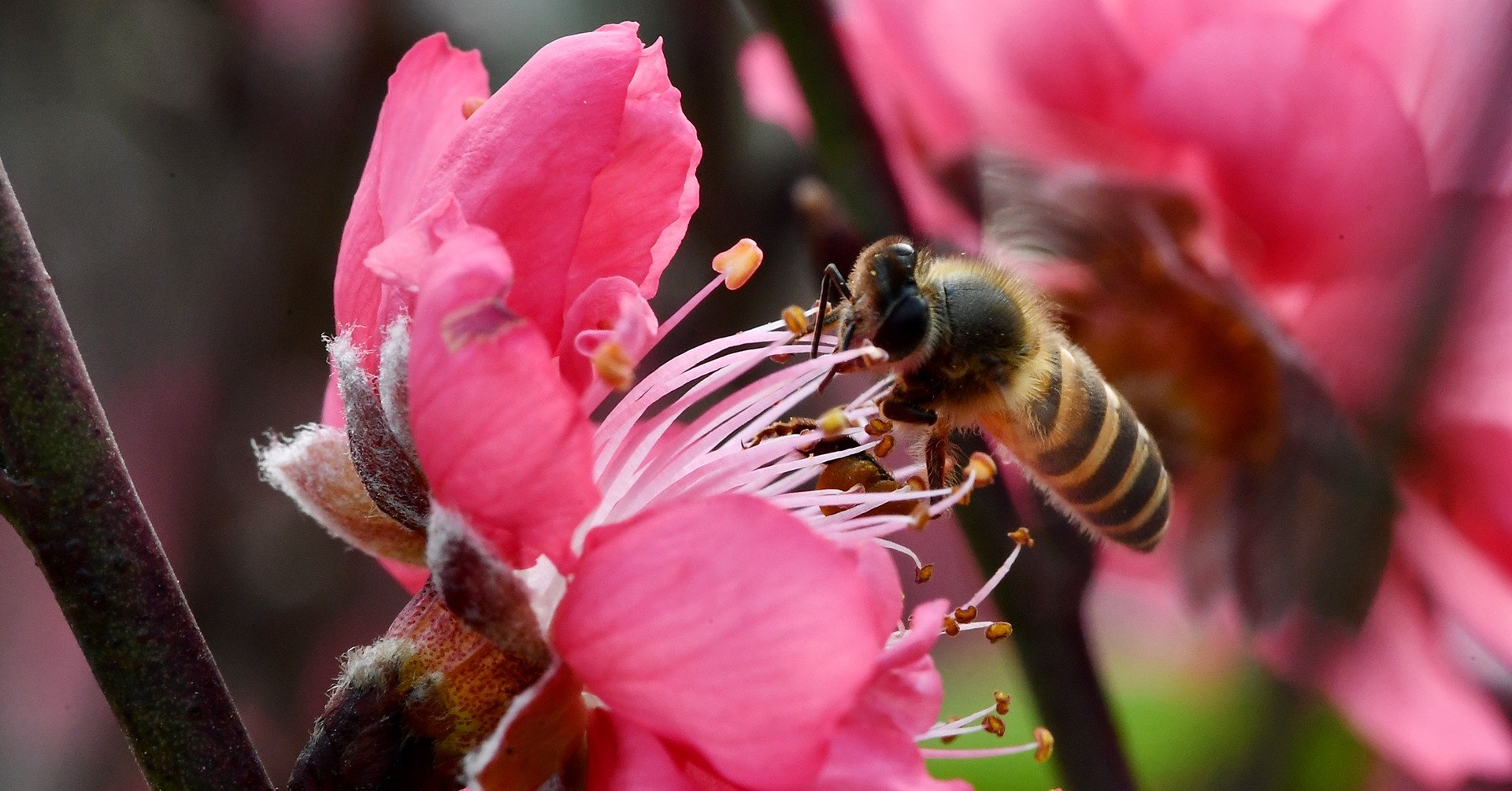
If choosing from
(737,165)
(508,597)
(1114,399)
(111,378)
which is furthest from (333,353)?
(111,378)

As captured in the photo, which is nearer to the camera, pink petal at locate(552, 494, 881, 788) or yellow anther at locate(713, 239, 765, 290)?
pink petal at locate(552, 494, 881, 788)

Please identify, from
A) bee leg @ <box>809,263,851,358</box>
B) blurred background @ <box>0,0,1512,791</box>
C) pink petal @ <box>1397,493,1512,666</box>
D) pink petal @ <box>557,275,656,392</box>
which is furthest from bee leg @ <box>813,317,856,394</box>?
blurred background @ <box>0,0,1512,791</box>

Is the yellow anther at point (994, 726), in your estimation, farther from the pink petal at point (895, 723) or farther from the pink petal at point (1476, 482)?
the pink petal at point (1476, 482)

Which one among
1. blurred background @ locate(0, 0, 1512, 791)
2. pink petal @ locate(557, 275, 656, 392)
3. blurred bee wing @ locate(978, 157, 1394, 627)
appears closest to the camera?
pink petal @ locate(557, 275, 656, 392)

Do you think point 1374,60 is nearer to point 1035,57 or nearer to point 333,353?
point 1035,57

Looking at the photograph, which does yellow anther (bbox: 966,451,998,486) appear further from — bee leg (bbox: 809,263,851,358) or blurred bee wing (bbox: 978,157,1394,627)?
blurred bee wing (bbox: 978,157,1394,627)

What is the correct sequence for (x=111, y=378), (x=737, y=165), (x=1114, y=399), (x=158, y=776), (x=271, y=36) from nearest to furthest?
(x=158, y=776) → (x=1114, y=399) → (x=737, y=165) → (x=271, y=36) → (x=111, y=378)

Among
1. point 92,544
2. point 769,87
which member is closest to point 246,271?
point 769,87

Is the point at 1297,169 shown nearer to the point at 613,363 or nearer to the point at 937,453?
the point at 937,453
